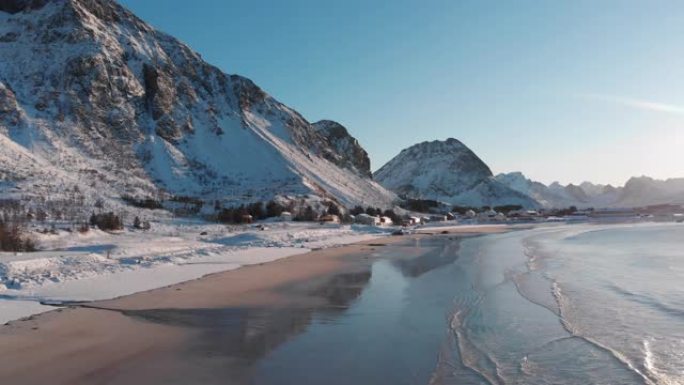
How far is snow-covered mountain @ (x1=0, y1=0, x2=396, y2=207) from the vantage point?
217 ft

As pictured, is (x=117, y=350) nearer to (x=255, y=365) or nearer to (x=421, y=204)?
(x=255, y=365)

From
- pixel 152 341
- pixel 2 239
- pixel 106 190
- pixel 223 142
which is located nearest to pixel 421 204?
pixel 223 142

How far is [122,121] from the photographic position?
82938mm

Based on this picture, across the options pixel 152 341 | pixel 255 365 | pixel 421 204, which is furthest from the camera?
pixel 421 204

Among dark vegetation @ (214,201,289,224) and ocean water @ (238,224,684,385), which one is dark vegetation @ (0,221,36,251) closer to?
ocean water @ (238,224,684,385)

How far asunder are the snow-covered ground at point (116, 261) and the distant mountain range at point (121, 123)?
714 inches

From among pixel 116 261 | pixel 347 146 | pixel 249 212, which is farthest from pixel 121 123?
pixel 347 146

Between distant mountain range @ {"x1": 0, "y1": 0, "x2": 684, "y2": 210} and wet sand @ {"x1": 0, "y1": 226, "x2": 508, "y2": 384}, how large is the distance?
118ft

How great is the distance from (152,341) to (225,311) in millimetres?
3637

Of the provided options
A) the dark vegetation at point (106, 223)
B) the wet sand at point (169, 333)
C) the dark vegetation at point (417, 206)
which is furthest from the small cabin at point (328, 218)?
the dark vegetation at point (417, 206)

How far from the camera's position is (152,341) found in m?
11.6

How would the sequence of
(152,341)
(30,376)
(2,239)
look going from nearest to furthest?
(30,376) → (152,341) → (2,239)

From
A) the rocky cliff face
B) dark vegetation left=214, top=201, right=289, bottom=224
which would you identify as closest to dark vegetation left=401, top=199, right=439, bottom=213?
the rocky cliff face

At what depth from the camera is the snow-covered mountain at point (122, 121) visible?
66.1m
